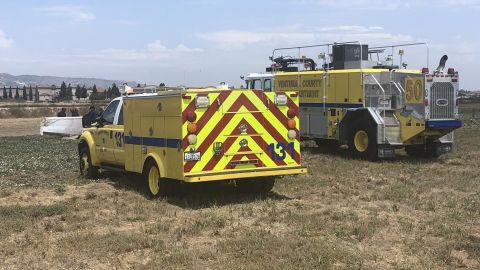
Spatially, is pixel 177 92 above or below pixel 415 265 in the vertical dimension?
above

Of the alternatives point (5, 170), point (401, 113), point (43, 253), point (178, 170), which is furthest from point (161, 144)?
point (401, 113)

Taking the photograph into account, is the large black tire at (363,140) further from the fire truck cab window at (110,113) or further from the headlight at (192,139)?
the headlight at (192,139)

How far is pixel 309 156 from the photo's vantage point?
56.7 feet

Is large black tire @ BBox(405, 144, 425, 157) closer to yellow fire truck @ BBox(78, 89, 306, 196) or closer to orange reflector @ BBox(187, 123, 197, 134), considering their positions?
yellow fire truck @ BBox(78, 89, 306, 196)

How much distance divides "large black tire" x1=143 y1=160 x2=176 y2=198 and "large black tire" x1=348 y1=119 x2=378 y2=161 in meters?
6.89

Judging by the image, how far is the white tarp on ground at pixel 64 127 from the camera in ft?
100

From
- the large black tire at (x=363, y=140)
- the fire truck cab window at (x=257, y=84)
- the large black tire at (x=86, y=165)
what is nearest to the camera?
the large black tire at (x=86, y=165)

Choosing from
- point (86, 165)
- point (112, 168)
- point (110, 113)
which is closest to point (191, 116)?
point (112, 168)

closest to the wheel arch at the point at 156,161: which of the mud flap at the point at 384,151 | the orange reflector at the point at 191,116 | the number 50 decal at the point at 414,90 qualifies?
the orange reflector at the point at 191,116

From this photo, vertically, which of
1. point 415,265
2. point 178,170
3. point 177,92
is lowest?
point 415,265

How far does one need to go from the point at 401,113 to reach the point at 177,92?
25.8 ft

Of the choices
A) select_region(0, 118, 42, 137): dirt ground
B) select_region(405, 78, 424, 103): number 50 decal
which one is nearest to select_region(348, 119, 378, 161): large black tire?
select_region(405, 78, 424, 103): number 50 decal

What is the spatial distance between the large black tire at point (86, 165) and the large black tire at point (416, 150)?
346 inches

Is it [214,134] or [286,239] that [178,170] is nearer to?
[214,134]
